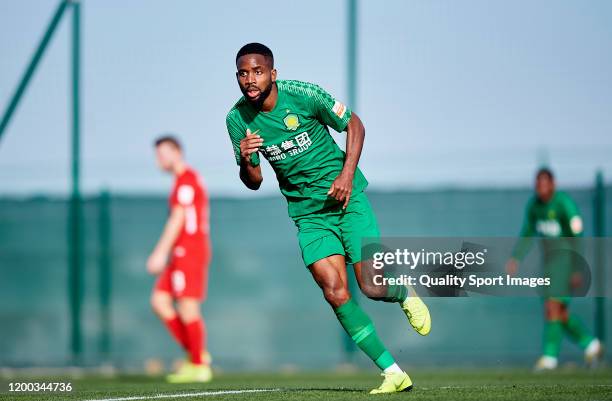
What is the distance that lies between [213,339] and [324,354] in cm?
154

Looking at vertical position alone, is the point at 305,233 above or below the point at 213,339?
above

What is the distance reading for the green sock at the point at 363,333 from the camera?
7.39 meters

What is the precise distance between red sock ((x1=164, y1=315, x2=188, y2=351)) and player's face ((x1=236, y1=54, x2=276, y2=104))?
17.5 feet

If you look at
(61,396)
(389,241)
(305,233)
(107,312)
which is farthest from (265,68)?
(107,312)

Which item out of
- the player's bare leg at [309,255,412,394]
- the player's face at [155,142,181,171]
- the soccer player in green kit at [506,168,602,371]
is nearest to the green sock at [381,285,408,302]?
the player's bare leg at [309,255,412,394]

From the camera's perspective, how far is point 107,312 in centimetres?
1630

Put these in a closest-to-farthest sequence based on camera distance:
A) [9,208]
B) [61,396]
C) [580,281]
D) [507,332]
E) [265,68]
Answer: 1. [265,68]
2. [61,396]
3. [580,281]
4. [507,332]
5. [9,208]

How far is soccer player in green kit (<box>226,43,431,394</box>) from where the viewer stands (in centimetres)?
735

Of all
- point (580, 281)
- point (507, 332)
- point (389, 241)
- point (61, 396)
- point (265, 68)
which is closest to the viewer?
point (265, 68)

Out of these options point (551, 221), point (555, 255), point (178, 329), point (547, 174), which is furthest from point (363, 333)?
point (547, 174)

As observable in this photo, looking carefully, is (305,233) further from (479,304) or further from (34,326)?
(34,326)

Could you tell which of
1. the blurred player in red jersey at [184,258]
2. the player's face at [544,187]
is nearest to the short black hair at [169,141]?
the blurred player in red jersey at [184,258]

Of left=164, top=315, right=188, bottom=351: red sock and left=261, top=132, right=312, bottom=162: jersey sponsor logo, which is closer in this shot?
left=261, top=132, right=312, bottom=162: jersey sponsor logo

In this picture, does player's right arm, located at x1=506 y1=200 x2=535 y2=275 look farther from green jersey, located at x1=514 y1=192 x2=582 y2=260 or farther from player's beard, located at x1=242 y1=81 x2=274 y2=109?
player's beard, located at x1=242 y1=81 x2=274 y2=109
